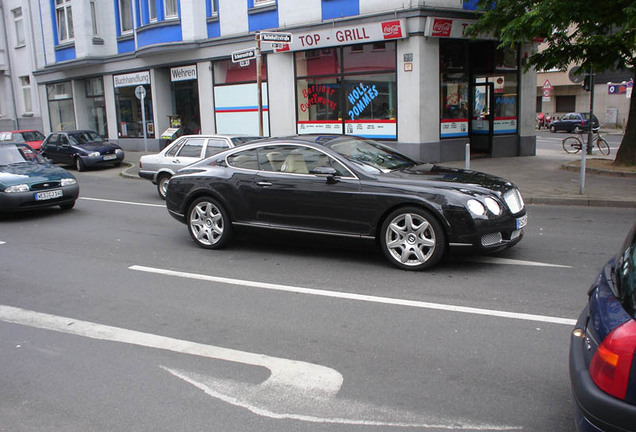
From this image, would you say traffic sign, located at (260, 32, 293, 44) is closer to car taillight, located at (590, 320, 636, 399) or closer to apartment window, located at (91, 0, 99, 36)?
car taillight, located at (590, 320, 636, 399)

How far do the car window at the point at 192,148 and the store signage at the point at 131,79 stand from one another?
13.9 metres

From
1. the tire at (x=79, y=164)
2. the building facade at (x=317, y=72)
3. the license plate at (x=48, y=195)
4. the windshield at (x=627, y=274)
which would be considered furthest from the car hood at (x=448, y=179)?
the tire at (x=79, y=164)

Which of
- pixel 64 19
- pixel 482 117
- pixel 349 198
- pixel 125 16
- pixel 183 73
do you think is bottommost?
pixel 349 198

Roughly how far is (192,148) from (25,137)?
1554 centimetres

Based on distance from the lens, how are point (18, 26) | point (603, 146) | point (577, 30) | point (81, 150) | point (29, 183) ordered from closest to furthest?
point (29, 183), point (577, 30), point (81, 150), point (603, 146), point (18, 26)

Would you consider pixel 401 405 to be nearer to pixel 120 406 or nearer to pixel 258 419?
pixel 258 419

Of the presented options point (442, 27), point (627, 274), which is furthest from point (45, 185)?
point (442, 27)

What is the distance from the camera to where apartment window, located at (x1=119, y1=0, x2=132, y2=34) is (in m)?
26.7

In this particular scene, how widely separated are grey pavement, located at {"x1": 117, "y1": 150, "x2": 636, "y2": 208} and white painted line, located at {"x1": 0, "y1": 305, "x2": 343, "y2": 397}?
8.69m

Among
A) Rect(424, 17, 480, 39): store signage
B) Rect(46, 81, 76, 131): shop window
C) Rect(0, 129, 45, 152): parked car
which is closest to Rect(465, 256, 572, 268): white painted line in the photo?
Rect(424, 17, 480, 39): store signage

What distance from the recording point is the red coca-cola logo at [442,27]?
16359 millimetres

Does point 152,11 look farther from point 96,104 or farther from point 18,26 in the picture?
point 18,26

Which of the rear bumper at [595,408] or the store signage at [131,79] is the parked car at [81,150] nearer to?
the store signage at [131,79]

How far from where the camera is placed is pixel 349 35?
694 inches
